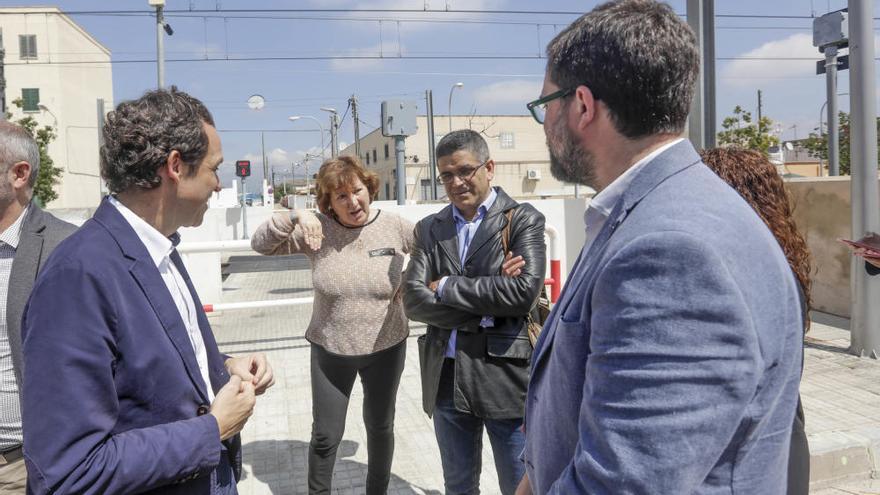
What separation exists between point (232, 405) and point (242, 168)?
15.5 metres

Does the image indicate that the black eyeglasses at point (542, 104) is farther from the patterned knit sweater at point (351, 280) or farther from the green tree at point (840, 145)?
the green tree at point (840, 145)

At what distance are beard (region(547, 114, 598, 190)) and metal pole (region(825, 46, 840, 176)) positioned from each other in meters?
13.2

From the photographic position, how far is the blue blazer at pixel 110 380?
1438 millimetres

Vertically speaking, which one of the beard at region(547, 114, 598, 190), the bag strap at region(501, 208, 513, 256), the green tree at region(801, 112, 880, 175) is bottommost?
the bag strap at region(501, 208, 513, 256)

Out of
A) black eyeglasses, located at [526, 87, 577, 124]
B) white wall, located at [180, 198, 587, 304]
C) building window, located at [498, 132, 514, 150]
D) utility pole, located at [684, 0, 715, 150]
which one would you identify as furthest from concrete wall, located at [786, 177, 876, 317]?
building window, located at [498, 132, 514, 150]

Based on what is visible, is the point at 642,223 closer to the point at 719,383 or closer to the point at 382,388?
the point at 719,383

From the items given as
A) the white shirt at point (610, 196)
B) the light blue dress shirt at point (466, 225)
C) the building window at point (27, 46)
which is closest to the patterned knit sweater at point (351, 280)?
the light blue dress shirt at point (466, 225)

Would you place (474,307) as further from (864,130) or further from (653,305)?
(864,130)

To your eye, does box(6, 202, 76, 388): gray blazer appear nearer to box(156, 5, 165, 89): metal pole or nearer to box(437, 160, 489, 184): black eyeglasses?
box(437, 160, 489, 184): black eyeglasses

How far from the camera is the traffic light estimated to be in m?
16.3

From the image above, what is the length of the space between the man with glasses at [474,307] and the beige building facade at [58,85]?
43.0 meters

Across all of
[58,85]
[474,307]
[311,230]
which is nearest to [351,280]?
[311,230]

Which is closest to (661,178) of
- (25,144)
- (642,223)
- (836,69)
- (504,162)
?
A: (642,223)

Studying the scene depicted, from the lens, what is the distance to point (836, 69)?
12234 mm
